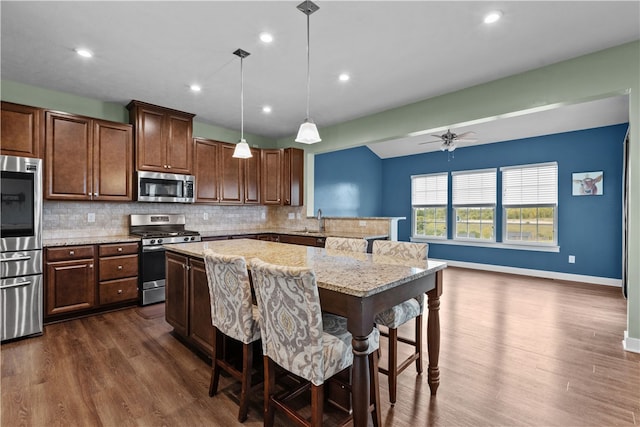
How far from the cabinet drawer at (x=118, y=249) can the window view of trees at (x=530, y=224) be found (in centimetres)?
638

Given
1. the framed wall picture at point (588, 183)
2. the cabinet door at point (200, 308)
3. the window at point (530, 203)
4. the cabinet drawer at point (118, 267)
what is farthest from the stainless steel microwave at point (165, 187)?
the framed wall picture at point (588, 183)

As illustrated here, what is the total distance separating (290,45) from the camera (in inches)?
105

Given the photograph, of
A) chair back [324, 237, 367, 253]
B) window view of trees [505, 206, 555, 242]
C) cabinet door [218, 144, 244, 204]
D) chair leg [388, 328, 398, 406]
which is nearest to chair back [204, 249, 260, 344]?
chair leg [388, 328, 398, 406]

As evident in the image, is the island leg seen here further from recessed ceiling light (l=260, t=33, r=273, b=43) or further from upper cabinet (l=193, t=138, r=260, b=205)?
upper cabinet (l=193, t=138, r=260, b=205)

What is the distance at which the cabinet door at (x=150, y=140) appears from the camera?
399cm

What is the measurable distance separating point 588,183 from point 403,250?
4685 millimetres

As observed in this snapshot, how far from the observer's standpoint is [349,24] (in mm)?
2363

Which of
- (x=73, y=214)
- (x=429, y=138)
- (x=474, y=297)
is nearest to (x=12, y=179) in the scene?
(x=73, y=214)

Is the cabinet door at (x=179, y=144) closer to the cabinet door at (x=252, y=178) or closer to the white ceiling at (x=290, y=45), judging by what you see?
the white ceiling at (x=290, y=45)

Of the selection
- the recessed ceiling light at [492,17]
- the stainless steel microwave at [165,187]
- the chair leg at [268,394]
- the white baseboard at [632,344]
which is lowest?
the white baseboard at [632,344]

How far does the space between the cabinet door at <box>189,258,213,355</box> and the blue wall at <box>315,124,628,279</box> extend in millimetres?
4385

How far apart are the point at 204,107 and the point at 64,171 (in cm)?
178

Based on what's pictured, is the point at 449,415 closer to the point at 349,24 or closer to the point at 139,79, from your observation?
the point at 349,24

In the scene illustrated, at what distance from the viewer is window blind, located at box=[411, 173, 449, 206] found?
7164mm
